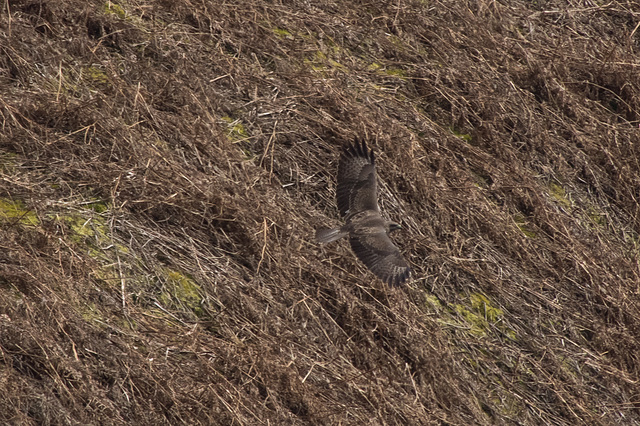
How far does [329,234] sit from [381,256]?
1.22 feet

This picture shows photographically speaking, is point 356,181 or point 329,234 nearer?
point 329,234

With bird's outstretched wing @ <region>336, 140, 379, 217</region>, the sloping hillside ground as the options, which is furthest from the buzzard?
the sloping hillside ground

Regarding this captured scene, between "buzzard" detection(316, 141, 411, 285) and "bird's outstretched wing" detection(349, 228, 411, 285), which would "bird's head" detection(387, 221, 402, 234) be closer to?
"buzzard" detection(316, 141, 411, 285)

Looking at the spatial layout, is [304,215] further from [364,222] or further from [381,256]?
[381,256]

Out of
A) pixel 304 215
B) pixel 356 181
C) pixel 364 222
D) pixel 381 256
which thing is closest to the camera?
pixel 381 256

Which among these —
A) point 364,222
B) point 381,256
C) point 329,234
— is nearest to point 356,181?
point 364,222

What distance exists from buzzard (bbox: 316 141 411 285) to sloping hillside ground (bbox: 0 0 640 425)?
0.46 ft

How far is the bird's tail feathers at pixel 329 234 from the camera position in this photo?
6.02 metres

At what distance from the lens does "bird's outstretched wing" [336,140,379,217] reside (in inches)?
252

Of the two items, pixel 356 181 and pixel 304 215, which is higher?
pixel 356 181

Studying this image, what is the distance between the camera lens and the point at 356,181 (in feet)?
21.3

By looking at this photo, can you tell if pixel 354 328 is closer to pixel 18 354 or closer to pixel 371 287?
pixel 371 287

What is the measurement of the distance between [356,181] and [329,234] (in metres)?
0.59

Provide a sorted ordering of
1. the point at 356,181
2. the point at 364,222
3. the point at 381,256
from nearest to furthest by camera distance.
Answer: the point at 381,256, the point at 364,222, the point at 356,181
